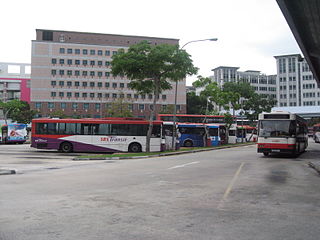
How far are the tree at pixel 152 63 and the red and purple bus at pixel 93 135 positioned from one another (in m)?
1.59

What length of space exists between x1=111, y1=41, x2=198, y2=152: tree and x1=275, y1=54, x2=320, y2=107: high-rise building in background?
112 metres

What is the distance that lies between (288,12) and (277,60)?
131587 millimetres

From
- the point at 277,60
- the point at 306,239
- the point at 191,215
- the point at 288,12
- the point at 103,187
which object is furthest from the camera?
the point at 277,60

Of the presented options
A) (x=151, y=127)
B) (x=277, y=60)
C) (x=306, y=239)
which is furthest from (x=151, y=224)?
(x=277, y=60)

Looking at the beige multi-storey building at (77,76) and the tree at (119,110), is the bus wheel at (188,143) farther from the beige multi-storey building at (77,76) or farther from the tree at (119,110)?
the beige multi-storey building at (77,76)

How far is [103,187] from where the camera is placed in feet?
32.3

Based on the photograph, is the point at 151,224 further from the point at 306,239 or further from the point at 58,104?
the point at 58,104

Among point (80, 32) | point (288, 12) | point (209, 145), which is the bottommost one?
point (209, 145)

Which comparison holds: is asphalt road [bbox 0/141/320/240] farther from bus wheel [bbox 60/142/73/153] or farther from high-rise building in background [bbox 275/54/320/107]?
high-rise building in background [bbox 275/54/320/107]

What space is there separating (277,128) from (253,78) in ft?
402

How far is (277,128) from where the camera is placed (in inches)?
859

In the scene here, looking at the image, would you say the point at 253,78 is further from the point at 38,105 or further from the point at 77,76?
the point at 38,105

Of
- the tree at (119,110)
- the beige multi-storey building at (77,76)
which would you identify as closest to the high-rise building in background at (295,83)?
the beige multi-storey building at (77,76)

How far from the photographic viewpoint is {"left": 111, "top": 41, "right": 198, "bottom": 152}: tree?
79.6 feet
